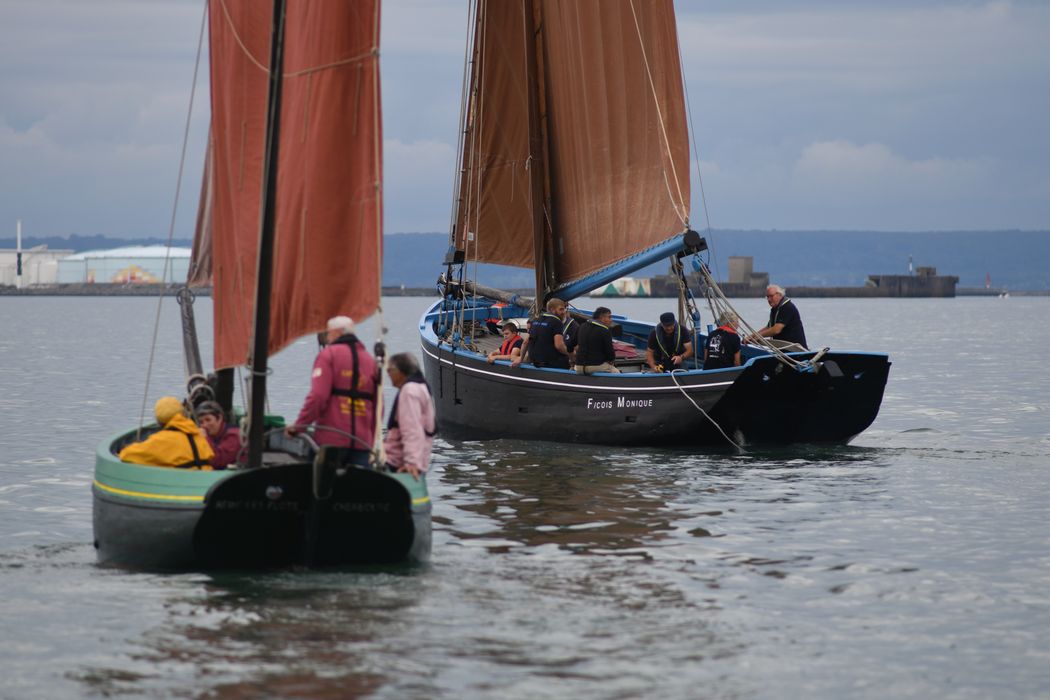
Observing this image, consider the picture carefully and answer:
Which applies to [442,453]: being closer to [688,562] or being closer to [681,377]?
[681,377]

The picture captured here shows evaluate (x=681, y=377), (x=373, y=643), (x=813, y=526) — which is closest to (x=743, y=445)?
(x=681, y=377)

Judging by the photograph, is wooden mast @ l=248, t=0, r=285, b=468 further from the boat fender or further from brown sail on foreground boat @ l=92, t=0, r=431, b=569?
the boat fender

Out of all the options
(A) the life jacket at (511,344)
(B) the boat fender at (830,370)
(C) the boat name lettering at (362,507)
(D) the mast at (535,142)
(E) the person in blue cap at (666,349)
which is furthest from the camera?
(D) the mast at (535,142)

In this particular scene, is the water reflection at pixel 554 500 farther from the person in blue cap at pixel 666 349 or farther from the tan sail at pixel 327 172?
the tan sail at pixel 327 172

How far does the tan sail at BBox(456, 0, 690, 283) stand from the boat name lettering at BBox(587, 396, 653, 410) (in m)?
3.39

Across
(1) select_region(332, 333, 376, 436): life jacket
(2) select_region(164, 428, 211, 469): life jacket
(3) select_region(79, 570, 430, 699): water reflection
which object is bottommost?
(3) select_region(79, 570, 430, 699): water reflection

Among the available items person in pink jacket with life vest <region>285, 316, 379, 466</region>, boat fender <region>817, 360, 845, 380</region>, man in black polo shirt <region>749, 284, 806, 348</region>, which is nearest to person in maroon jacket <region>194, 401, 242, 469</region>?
person in pink jacket with life vest <region>285, 316, 379, 466</region>

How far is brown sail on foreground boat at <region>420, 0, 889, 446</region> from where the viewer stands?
77.5 ft

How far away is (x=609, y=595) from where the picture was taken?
13.1m

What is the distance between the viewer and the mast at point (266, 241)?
13.0m

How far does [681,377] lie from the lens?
23.2 meters

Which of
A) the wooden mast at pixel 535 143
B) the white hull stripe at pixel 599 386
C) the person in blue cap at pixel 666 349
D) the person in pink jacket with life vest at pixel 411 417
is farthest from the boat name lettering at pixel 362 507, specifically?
the wooden mast at pixel 535 143

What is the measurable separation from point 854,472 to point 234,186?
11.3 metres

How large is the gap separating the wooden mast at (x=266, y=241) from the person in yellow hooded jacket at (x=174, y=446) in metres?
0.75
